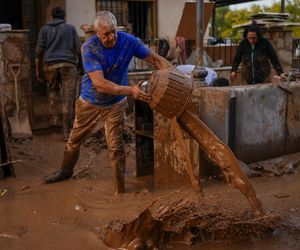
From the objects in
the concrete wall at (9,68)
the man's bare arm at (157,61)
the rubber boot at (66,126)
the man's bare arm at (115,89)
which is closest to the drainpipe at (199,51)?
the man's bare arm at (157,61)

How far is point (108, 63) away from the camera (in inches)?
181

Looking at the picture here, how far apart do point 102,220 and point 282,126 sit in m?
2.81

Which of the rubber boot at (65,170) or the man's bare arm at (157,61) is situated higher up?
the man's bare arm at (157,61)

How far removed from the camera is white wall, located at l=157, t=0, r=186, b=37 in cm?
1157

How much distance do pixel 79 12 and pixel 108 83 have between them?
Result: 6.67m

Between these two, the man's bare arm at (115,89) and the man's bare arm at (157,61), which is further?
the man's bare arm at (157,61)

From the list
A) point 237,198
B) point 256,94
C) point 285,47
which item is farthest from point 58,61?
point 285,47

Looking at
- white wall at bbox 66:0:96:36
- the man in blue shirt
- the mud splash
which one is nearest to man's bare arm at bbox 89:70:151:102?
the man in blue shirt

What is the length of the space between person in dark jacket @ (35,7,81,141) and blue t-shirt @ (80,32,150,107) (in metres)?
2.48

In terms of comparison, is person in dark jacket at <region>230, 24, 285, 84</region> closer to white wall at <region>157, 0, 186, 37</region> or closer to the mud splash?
the mud splash

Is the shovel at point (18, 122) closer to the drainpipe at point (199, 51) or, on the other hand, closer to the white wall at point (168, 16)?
the drainpipe at point (199, 51)

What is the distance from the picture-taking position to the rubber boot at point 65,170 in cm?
532

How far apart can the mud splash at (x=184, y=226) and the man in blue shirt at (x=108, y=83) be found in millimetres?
1099

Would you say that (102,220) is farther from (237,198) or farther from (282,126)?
(282,126)
